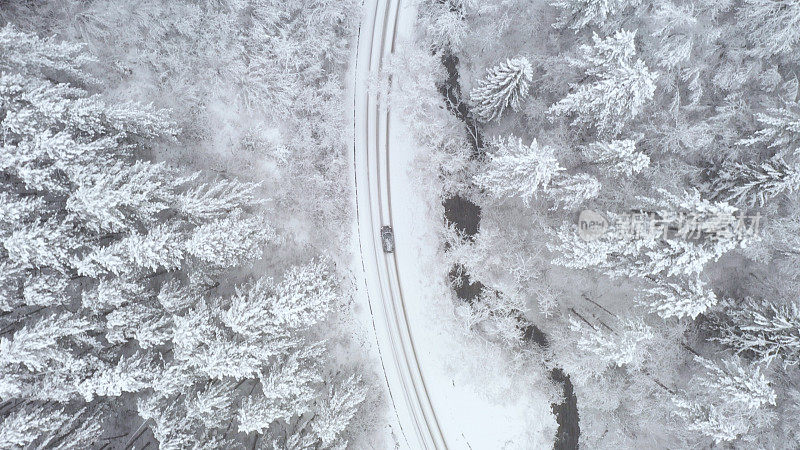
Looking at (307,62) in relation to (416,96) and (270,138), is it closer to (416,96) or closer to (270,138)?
(270,138)

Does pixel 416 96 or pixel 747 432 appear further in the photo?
pixel 416 96

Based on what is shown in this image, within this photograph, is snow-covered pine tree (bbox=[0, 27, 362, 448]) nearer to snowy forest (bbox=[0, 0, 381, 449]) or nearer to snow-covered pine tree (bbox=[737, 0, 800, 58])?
snowy forest (bbox=[0, 0, 381, 449])

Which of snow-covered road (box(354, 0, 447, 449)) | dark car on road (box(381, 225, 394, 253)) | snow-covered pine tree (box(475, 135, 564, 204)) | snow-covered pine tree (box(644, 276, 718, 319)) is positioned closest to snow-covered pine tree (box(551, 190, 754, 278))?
snow-covered pine tree (box(644, 276, 718, 319))

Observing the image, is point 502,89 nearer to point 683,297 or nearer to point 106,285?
point 683,297

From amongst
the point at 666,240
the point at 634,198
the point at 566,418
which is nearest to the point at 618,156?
the point at 634,198

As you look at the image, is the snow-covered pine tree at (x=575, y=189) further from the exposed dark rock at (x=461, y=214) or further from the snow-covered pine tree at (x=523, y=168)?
the exposed dark rock at (x=461, y=214)

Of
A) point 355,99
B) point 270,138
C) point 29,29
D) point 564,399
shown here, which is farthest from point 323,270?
point 29,29
